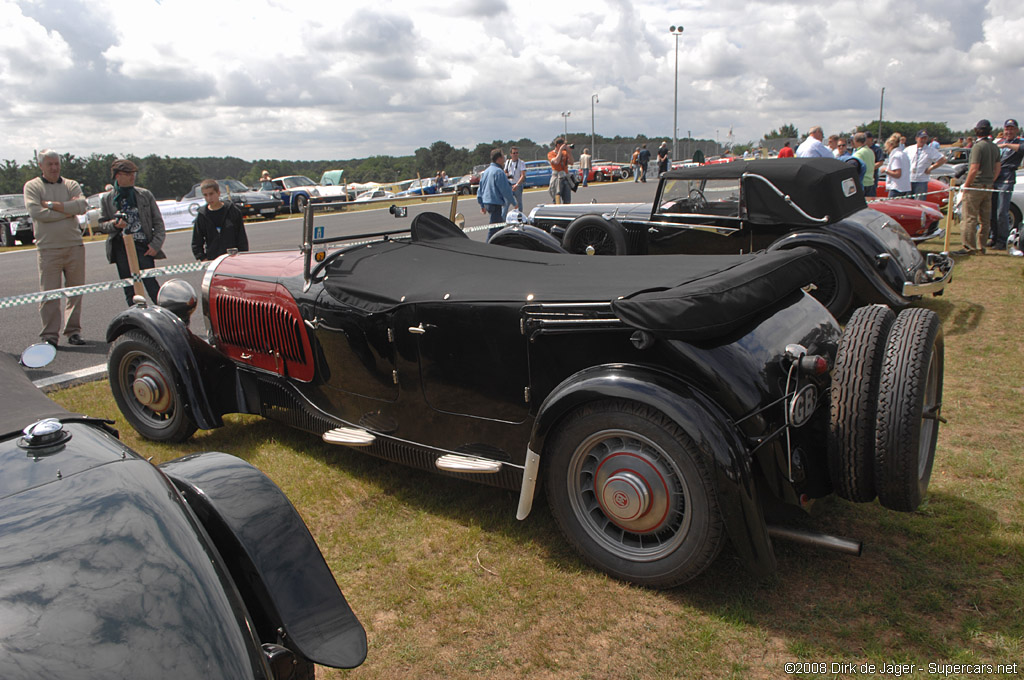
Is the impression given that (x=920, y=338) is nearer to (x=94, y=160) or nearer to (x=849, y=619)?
(x=849, y=619)

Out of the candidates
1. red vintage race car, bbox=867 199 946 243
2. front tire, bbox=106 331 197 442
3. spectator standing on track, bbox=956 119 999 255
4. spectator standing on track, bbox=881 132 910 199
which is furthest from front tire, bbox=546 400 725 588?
spectator standing on track, bbox=881 132 910 199

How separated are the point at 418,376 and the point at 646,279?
1123mm

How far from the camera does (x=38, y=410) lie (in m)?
1.92

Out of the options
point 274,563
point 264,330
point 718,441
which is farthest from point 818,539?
point 264,330

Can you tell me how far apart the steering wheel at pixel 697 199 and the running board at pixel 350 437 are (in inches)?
197

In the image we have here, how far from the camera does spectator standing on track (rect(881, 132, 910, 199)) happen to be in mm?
11062

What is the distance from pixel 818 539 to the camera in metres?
2.49

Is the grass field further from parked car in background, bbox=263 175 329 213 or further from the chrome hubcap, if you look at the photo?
parked car in background, bbox=263 175 329 213

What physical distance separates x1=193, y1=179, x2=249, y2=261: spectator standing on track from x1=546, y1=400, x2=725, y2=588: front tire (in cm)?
485

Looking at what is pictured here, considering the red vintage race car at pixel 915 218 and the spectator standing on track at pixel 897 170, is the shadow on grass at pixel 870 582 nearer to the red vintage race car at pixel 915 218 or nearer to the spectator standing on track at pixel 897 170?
the red vintage race car at pixel 915 218

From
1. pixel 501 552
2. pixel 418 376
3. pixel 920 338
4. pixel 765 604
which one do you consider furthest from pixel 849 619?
pixel 418 376

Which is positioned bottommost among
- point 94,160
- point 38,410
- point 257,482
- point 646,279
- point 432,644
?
point 432,644

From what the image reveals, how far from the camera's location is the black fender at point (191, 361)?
157 inches

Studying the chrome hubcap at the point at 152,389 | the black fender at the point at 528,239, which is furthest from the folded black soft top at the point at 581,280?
the black fender at the point at 528,239
